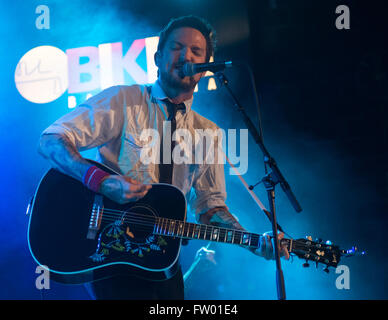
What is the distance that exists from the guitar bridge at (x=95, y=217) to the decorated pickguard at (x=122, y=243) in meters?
0.04

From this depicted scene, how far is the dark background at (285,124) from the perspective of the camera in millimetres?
4016

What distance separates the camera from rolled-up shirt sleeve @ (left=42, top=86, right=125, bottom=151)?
2295 mm

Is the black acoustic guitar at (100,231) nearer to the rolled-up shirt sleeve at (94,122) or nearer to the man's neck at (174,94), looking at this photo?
the rolled-up shirt sleeve at (94,122)

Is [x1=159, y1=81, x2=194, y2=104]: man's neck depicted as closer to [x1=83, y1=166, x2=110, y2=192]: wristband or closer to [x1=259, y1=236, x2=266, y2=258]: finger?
[x1=83, y1=166, x2=110, y2=192]: wristband

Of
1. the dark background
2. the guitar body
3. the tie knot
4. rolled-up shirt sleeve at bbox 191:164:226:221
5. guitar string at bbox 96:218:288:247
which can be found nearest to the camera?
the guitar body

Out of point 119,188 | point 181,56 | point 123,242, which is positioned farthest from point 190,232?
point 181,56

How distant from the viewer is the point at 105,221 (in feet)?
6.93

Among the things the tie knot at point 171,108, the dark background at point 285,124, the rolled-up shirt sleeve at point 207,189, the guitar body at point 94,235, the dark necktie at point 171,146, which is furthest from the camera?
the dark background at point 285,124

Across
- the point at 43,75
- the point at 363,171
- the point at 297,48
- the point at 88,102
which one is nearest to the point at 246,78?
the point at 297,48

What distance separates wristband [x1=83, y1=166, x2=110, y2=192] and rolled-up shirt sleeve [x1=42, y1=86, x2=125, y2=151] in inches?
12.7

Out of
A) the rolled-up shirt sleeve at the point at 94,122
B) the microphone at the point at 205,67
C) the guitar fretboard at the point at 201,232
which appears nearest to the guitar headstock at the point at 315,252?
the guitar fretboard at the point at 201,232

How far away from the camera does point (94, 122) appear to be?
2398mm

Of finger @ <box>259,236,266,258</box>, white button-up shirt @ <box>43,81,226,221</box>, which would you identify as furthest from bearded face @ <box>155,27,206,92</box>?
finger @ <box>259,236,266,258</box>

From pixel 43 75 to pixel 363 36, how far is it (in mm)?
3963
